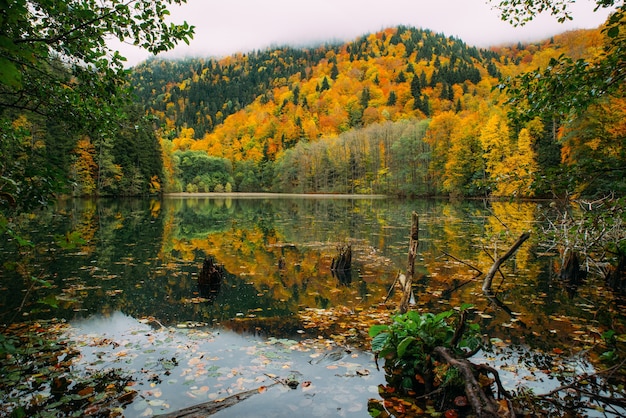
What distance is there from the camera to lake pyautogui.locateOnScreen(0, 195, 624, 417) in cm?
471

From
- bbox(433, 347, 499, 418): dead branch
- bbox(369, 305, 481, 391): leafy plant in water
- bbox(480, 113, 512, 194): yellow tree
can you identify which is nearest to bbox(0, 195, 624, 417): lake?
bbox(369, 305, 481, 391): leafy plant in water

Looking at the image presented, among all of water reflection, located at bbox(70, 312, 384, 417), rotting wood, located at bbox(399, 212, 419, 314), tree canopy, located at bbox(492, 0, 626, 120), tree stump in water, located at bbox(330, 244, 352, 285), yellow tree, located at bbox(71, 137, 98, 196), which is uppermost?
yellow tree, located at bbox(71, 137, 98, 196)

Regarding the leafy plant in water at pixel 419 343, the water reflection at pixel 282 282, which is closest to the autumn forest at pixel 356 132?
the leafy plant in water at pixel 419 343

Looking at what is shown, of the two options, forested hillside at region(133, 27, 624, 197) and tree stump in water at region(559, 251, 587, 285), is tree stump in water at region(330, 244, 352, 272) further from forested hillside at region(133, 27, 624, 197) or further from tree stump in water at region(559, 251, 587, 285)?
tree stump in water at region(559, 251, 587, 285)

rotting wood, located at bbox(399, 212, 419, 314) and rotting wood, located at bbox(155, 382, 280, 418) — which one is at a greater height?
rotting wood, located at bbox(399, 212, 419, 314)

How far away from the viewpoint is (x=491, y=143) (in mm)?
48062

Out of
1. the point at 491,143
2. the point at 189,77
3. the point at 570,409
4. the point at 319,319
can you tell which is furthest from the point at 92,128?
the point at 189,77

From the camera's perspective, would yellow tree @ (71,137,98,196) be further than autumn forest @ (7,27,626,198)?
Yes

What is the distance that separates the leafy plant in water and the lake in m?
0.42

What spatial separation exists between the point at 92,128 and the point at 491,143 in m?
50.7

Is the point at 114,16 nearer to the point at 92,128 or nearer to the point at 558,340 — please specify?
the point at 92,128

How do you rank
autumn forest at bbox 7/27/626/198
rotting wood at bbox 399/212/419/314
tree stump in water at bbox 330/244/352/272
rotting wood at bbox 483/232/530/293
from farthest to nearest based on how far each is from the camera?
1. autumn forest at bbox 7/27/626/198
2. tree stump in water at bbox 330/244/352/272
3. rotting wood at bbox 483/232/530/293
4. rotting wood at bbox 399/212/419/314

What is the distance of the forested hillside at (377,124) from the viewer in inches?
1150

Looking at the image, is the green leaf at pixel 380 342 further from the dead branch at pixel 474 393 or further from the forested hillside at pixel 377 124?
the forested hillside at pixel 377 124
